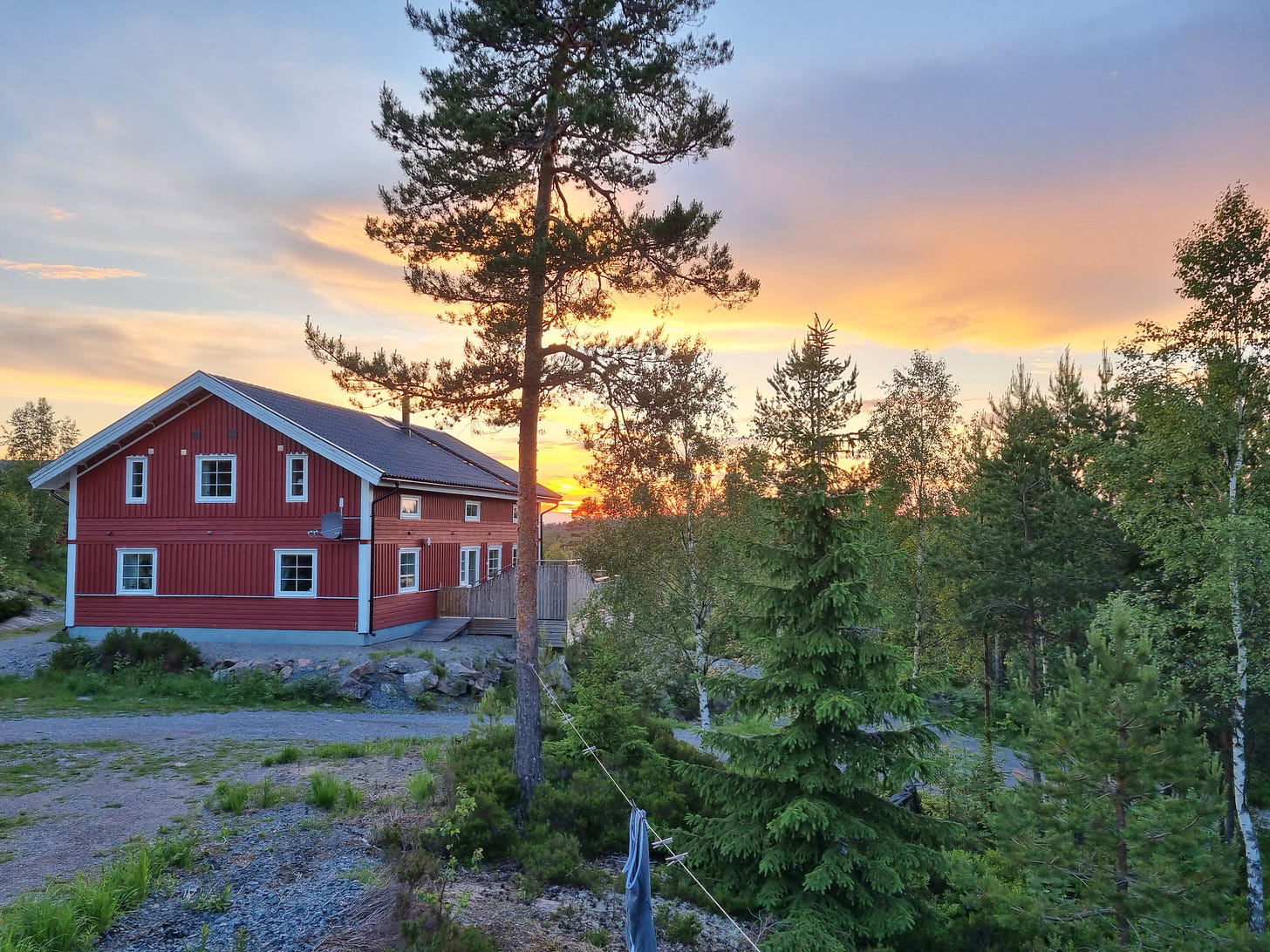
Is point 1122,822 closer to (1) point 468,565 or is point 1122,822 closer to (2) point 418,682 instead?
(2) point 418,682

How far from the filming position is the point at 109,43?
13.6 metres

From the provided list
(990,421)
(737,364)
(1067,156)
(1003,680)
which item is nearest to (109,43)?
(737,364)

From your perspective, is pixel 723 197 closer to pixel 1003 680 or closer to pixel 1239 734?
pixel 1239 734

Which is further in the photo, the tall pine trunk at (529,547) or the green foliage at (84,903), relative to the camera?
the tall pine trunk at (529,547)

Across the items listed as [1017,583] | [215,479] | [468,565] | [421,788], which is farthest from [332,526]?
[1017,583]

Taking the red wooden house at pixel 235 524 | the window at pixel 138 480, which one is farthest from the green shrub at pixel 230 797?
the window at pixel 138 480

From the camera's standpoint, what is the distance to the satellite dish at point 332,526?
2042cm

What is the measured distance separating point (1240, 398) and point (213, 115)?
21635mm

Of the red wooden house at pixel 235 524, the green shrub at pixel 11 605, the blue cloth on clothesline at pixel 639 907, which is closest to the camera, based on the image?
the blue cloth on clothesline at pixel 639 907

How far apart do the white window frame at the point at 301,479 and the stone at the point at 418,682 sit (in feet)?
22.1

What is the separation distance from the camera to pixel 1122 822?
9.46 meters

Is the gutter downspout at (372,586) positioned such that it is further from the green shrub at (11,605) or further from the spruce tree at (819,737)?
the green shrub at (11,605)

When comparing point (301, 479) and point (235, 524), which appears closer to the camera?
point (301, 479)

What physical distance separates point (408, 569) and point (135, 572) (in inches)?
327
